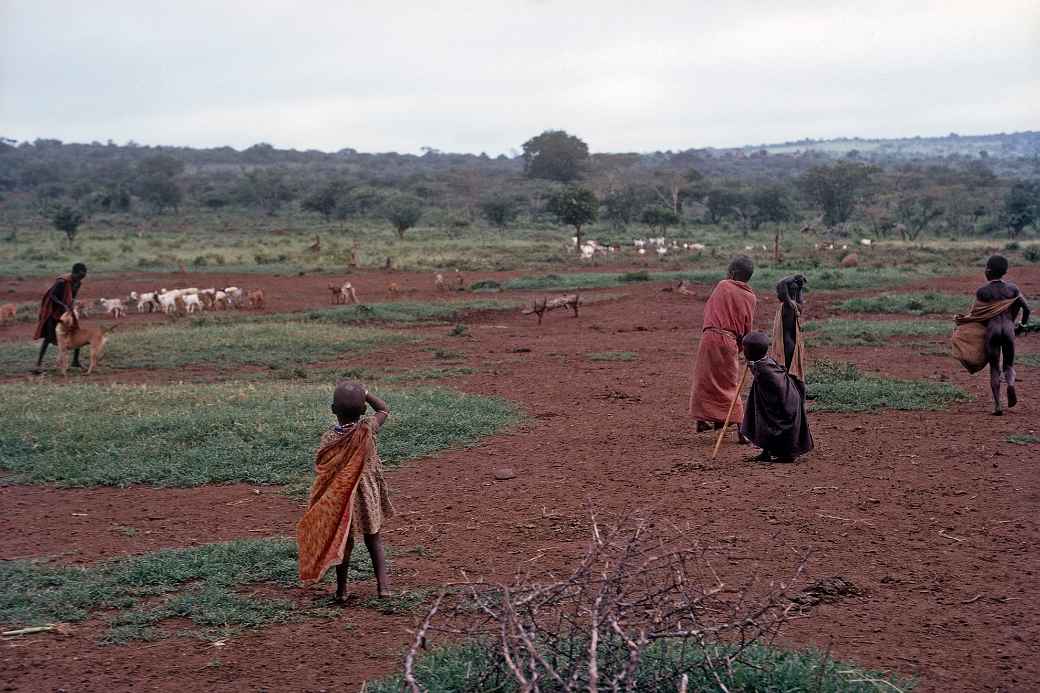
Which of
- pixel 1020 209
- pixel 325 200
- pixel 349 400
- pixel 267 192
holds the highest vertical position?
pixel 267 192

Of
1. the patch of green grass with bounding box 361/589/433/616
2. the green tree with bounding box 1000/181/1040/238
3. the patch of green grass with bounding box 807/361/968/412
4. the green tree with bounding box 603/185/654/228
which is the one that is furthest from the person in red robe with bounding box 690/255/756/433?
the green tree with bounding box 603/185/654/228

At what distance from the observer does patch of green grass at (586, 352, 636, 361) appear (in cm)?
1462

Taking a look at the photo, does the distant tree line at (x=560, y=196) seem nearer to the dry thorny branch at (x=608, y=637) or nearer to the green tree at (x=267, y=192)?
the green tree at (x=267, y=192)

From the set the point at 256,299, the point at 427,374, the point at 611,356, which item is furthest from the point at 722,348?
the point at 256,299

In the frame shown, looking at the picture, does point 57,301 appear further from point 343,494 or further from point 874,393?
point 874,393

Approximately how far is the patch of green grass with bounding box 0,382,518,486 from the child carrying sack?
15.4ft

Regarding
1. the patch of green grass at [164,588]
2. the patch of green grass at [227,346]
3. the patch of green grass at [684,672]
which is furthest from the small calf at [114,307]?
the patch of green grass at [684,672]

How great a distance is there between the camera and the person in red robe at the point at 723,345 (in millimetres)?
9273

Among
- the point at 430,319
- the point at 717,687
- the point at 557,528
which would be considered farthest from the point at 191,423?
the point at 430,319

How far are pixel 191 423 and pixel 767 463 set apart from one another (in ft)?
17.9

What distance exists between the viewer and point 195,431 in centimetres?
937

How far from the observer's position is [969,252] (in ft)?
115

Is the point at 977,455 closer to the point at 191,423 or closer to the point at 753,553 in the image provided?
the point at 753,553

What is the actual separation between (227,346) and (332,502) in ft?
38.3
